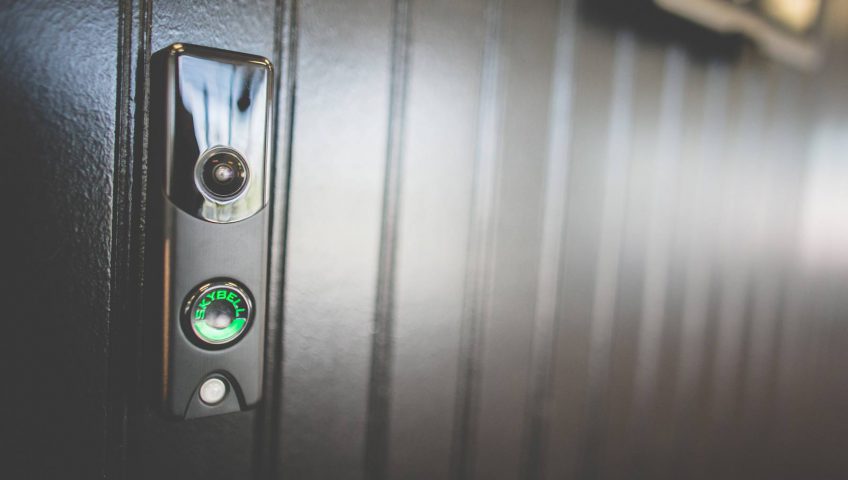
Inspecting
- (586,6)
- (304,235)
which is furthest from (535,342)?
(586,6)

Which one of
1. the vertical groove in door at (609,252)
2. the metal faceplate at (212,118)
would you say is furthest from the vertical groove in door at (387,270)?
the vertical groove in door at (609,252)

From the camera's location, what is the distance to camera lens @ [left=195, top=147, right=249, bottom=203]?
573mm

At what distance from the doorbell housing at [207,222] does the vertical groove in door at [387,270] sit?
229mm

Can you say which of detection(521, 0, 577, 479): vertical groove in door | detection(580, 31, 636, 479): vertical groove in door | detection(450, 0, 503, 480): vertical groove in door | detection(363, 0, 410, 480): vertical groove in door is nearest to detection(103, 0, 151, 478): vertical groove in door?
detection(363, 0, 410, 480): vertical groove in door

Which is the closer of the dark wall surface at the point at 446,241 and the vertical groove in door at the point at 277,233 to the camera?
the dark wall surface at the point at 446,241

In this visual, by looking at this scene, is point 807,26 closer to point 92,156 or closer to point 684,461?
point 684,461

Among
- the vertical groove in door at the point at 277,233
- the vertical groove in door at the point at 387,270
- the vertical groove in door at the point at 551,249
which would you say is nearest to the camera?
the vertical groove in door at the point at 277,233

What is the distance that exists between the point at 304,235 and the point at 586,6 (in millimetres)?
633

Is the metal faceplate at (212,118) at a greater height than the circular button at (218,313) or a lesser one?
greater

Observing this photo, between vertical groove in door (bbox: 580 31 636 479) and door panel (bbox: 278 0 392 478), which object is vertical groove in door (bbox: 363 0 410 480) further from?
vertical groove in door (bbox: 580 31 636 479)

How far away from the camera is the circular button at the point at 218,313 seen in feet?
1.93

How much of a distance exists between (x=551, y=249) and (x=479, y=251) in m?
0.16

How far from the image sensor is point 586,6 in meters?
0.99

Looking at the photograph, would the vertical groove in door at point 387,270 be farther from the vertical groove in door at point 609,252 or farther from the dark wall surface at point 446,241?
the vertical groove in door at point 609,252
